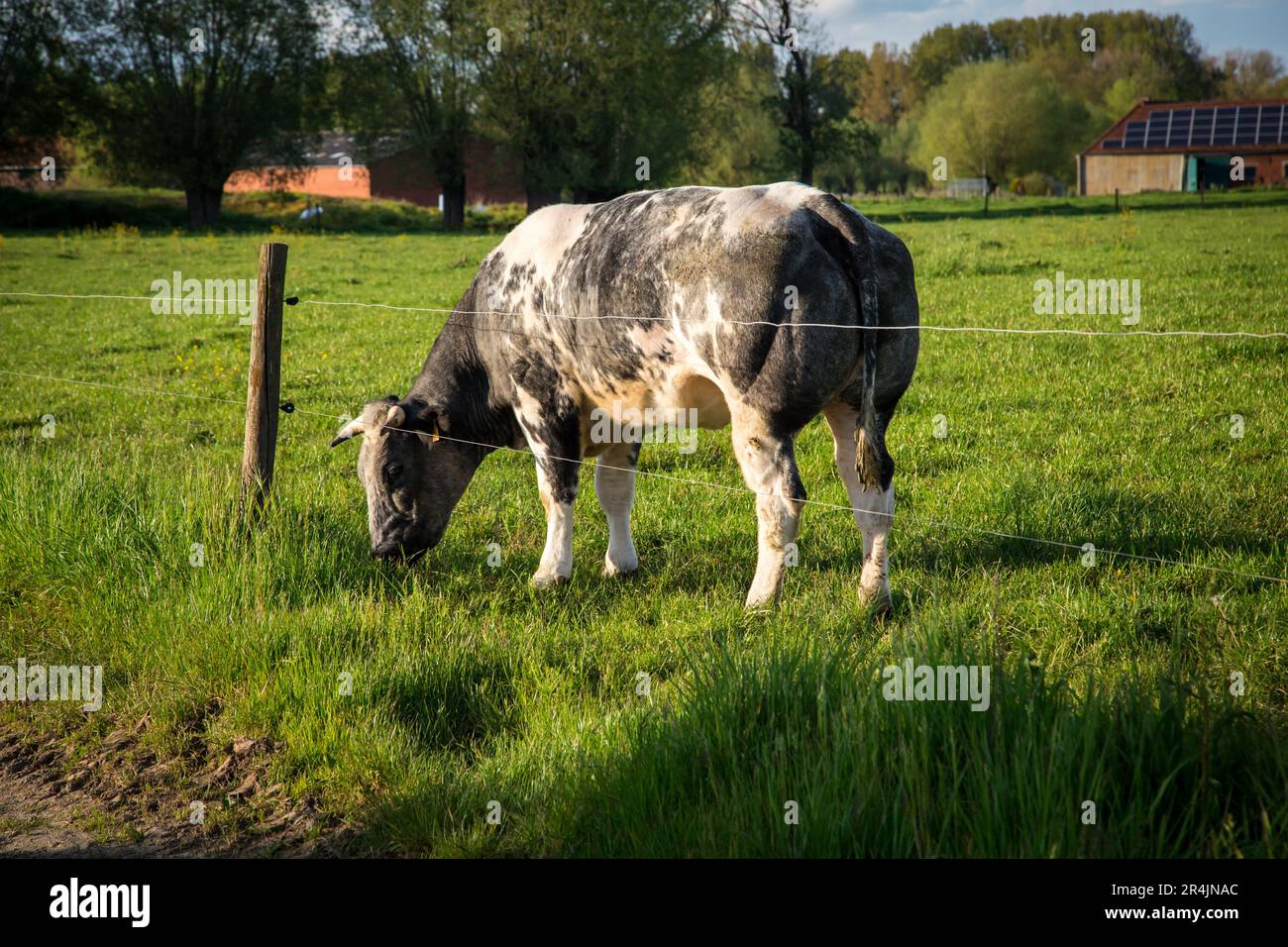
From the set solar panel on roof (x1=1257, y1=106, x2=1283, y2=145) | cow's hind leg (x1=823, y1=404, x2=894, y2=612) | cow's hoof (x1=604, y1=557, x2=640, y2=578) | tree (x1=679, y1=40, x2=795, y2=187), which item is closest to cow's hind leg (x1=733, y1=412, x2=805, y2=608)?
cow's hind leg (x1=823, y1=404, x2=894, y2=612)

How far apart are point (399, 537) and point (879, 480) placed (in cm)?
301

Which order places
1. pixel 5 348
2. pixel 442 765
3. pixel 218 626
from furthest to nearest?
pixel 5 348, pixel 218 626, pixel 442 765

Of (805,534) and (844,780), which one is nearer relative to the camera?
(844,780)

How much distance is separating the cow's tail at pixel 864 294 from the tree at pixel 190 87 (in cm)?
4252

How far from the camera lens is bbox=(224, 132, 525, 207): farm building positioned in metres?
49.7

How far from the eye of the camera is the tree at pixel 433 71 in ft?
153

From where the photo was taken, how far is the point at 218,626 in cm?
537

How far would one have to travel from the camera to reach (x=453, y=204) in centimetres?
4791

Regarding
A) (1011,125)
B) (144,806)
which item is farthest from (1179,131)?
(144,806)

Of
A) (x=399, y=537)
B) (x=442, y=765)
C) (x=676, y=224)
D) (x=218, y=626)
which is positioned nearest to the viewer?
(x=442, y=765)

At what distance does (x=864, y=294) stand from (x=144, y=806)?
399 centimetres

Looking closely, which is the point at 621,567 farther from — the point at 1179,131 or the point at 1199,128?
the point at 1199,128
